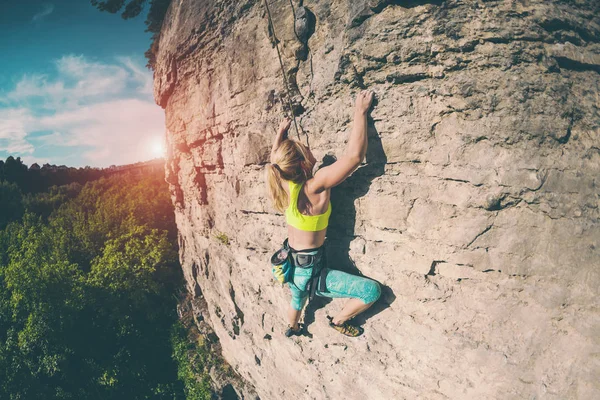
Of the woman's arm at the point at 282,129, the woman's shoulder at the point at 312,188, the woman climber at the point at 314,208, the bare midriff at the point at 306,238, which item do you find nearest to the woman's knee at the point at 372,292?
the woman climber at the point at 314,208

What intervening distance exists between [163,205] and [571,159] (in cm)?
1567

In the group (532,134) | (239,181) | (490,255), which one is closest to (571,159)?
(532,134)

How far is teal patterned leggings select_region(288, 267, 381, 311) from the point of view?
9.95 ft

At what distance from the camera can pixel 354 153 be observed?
2.67 meters

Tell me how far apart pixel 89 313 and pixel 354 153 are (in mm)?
11925

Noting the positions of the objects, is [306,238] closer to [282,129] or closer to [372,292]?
[372,292]

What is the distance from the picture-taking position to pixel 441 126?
2.56m

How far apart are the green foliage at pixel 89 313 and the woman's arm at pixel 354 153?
26.8ft

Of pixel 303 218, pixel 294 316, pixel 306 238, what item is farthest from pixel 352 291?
pixel 294 316

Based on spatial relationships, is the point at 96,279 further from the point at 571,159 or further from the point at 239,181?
the point at 571,159

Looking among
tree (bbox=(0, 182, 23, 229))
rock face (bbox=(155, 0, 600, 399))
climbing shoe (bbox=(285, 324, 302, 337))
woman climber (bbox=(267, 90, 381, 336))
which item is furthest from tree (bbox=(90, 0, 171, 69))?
tree (bbox=(0, 182, 23, 229))

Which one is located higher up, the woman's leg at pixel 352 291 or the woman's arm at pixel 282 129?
the woman's arm at pixel 282 129

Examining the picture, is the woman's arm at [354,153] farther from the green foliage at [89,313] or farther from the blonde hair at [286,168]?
the green foliage at [89,313]

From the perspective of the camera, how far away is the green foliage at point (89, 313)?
9141 mm
